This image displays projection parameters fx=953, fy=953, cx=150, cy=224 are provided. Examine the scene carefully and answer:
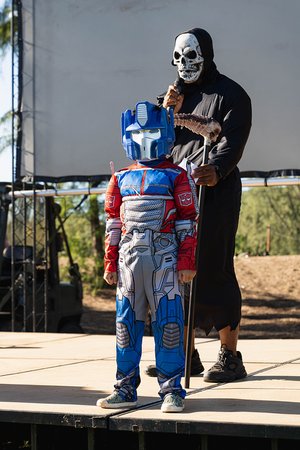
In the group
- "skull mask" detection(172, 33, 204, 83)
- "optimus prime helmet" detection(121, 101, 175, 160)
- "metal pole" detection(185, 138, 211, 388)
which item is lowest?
"metal pole" detection(185, 138, 211, 388)

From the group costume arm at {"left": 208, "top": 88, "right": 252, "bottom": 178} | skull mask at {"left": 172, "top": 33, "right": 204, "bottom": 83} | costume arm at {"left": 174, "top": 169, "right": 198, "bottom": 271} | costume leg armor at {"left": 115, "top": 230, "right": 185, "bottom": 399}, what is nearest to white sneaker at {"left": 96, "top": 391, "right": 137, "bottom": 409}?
costume leg armor at {"left": 115, "top": 230, "right": 185, "bottom": 399}

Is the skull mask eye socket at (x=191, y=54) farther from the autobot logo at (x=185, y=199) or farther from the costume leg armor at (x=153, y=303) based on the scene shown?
the costume leg armor at (x=153, y=303)

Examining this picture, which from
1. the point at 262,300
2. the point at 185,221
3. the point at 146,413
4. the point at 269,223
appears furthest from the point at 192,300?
the point at 269,223

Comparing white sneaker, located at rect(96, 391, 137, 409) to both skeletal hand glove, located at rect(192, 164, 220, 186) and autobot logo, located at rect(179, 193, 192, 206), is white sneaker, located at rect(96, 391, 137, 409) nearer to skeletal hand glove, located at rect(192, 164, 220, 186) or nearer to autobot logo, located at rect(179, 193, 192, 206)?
autobot logo, located at rect(179, 193, 192, 206)

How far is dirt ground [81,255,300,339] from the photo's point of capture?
65.4 ft

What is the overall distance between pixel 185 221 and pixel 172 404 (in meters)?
0.82

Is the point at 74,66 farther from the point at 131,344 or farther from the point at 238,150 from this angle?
the point at 131,344

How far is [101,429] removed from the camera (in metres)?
4.41

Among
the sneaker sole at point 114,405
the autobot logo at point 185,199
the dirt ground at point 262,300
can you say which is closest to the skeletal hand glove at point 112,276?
the autobot logo at point 185,199

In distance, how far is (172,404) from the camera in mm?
4242

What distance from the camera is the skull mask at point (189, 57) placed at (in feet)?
17.1

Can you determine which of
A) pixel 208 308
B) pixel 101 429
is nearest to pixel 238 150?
pixel 208 308

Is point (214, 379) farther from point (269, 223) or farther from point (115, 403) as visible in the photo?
point (269, 223)

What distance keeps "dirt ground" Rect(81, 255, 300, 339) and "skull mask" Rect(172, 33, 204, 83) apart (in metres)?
13.9
